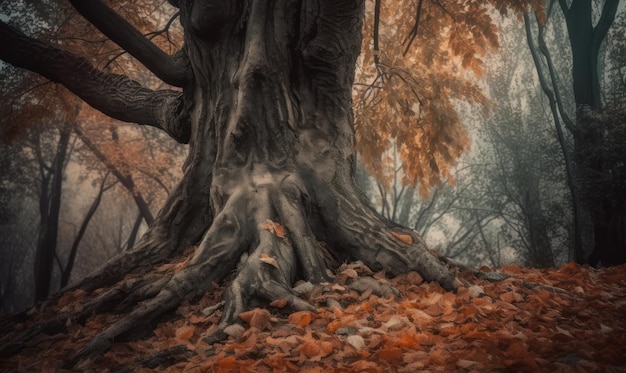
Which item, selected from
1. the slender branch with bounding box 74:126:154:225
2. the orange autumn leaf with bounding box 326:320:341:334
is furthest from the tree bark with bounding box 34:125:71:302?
the orange autumn leaf with bounding box 326:320:341:334

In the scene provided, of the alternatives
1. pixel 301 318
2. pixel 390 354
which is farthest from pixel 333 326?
pixel 390 354

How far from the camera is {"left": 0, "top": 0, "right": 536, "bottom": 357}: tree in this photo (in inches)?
113

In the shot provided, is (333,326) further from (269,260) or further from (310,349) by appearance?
(269,260)

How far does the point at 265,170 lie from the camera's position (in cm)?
345

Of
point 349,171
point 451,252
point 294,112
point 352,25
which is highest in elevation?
point 352,25

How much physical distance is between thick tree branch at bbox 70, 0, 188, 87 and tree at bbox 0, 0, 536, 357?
1 cm

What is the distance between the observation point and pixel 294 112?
376 centimetres

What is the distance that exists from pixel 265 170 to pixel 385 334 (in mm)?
1951

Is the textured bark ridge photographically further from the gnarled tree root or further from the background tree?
the background tree

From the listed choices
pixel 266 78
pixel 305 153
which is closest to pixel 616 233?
pixel 305 153

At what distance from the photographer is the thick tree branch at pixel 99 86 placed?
13.6 feet

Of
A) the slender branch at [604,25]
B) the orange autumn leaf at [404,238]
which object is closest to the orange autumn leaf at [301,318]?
the orange autumn leaf at [404,238]

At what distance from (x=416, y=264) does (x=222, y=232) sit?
1.53m

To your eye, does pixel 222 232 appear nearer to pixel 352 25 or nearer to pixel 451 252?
pixel 352 25
